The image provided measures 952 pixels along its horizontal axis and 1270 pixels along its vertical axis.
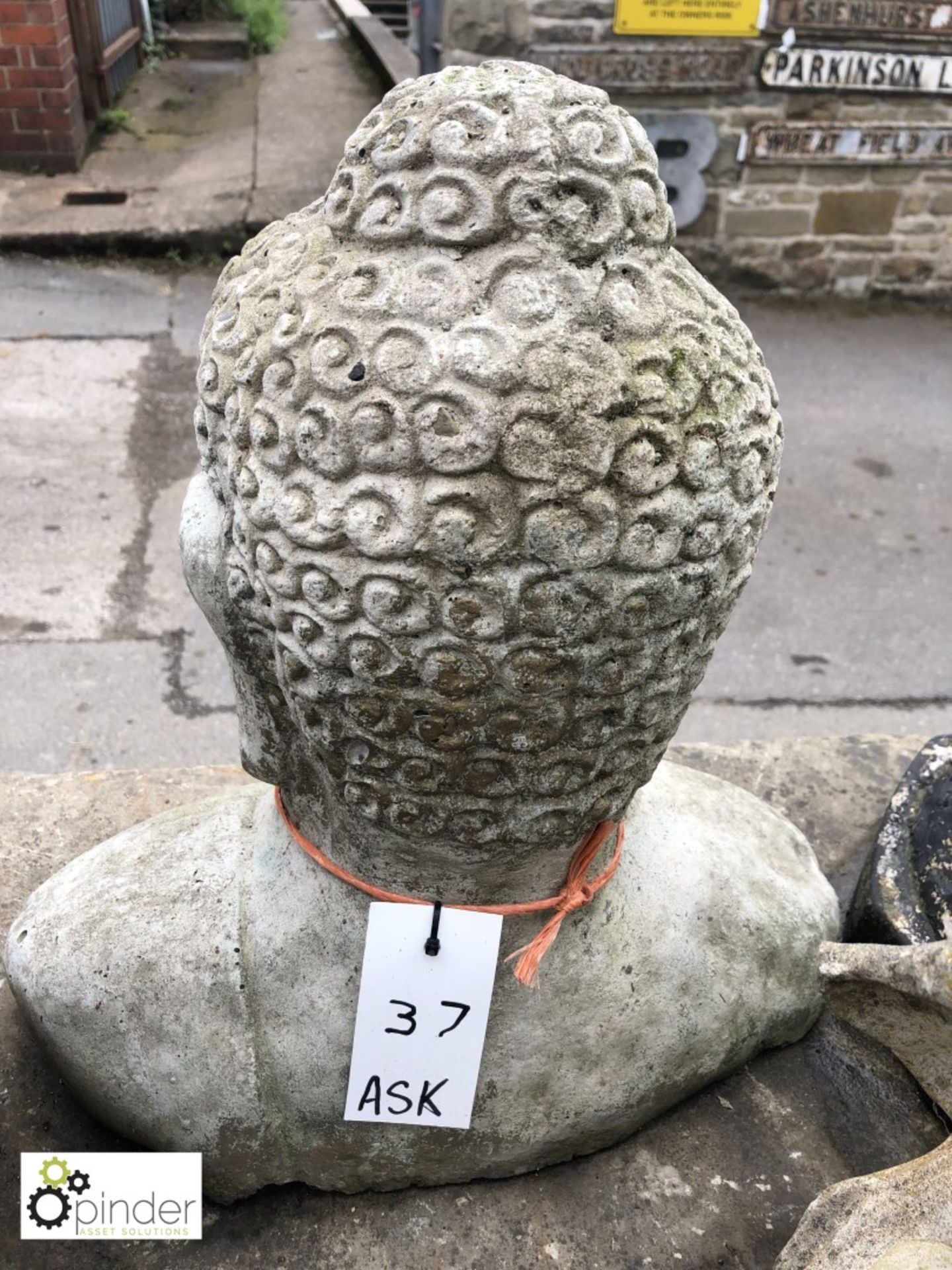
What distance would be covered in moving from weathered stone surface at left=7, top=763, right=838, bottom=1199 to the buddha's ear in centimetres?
14

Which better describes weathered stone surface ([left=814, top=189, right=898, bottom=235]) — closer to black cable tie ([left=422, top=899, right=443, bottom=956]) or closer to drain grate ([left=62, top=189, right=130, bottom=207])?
drain grate ([left=62, top=189, right=130, bottom=207])

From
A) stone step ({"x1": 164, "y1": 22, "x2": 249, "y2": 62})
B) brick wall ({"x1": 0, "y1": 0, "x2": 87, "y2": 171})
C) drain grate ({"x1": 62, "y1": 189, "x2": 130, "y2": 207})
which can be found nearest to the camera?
brick wall ({"x1": 0, "y1": 0, "x2": 87, "y2": 171})

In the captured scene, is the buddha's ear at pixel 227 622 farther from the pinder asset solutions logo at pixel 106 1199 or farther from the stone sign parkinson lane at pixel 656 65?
the stone sign parkinson lane at pixel 656 65

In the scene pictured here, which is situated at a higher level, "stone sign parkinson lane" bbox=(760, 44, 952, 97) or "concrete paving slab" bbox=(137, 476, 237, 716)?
"stone sign parkinson lane" bbox=(760, 44, 952, 97)

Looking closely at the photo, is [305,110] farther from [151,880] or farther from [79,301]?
[151,880]

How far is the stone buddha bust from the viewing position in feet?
2.52

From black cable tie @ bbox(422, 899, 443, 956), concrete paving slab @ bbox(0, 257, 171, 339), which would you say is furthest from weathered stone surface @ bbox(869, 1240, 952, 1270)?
concrete paving slab @ bbox(0, 257, 171, 339)

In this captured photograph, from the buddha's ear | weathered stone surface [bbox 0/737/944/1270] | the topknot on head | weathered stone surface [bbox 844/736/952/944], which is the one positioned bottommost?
weathered stone surface [bbox 0/737/944/1270]

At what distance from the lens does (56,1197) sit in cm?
106

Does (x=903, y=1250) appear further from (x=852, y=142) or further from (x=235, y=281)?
(x=852, y=142)

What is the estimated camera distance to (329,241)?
2.78 ft

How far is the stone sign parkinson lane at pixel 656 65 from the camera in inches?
155

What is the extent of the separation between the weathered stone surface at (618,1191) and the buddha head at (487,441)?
1.67ft

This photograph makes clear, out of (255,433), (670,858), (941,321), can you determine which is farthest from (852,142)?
(255,433)
